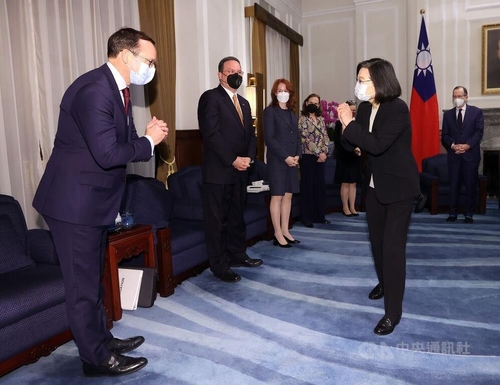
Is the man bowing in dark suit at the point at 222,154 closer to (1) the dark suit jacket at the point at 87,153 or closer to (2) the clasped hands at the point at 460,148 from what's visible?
(1) the dark suit jacket at the point at 87,153

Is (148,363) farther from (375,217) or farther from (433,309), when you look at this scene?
(433,309)

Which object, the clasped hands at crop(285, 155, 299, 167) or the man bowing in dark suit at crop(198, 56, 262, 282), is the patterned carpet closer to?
the man bowing in dark suit at crop(198, 56, 262, 282)

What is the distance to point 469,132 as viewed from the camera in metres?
5.68

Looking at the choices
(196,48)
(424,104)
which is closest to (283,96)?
(196,48)

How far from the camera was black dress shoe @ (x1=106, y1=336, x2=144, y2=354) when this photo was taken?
94.2 inches

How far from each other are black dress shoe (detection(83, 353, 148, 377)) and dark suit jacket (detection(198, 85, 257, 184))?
1555 mm

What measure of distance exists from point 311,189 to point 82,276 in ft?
12.4

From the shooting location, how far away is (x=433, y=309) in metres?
2.98

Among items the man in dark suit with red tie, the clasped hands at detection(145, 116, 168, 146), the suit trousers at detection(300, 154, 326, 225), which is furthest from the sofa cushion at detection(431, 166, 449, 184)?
the clasped hands at detection(145, 116, 168, 146)

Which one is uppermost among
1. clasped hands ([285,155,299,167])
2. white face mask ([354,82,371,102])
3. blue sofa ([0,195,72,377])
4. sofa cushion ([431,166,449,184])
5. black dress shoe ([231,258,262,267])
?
white face mask ([354,82,371,102])

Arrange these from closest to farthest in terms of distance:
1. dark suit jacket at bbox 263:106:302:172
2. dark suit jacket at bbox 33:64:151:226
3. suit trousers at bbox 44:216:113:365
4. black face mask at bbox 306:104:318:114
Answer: dark suit jacket at bbox 33:64:151:226 → suit trousers at bbox 44:216:113:365 → dark suit jacket at bbox 263:106:302:172 → black face mask at bbox 306:104:318:114

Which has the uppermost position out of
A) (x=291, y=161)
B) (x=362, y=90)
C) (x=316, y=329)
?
(x=362, y=90)

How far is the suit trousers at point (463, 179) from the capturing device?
5719 millimetres

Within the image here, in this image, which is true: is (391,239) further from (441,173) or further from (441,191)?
(441,173)
